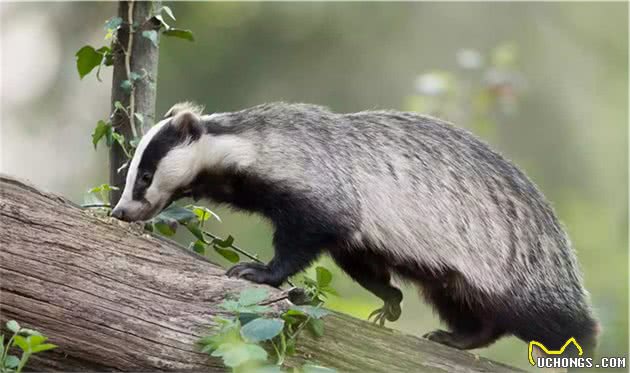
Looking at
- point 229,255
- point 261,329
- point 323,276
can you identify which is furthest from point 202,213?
point 261,329

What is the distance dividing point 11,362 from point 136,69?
5.20 ft

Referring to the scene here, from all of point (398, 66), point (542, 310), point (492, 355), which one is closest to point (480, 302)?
point (542, 310)

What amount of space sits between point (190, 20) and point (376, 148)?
6.29m

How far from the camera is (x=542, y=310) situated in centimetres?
438

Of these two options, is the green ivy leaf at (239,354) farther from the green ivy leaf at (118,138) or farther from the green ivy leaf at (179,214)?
the green ivy leaf at (118,138)

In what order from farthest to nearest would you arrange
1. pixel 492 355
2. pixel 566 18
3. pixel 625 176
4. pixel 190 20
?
pixel 190 20 < pixel 566 18 < pixel 625 176 < pixel 492 355

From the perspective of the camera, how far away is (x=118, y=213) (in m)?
4.04

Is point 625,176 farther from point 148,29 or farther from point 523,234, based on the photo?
point 148,29

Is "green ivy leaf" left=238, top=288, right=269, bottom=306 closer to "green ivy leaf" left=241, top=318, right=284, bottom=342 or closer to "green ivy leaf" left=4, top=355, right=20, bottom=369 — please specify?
"green ivy leaf" left=241, top=318, right=284, bottom=342

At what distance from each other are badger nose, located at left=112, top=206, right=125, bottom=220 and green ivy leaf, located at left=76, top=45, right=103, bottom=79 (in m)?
0.74

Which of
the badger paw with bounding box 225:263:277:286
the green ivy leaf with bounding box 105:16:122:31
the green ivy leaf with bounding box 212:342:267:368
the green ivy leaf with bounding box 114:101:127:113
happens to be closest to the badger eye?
the green ivy leaf with bounding box 114:101:127:113

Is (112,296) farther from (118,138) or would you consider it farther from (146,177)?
(118,138)

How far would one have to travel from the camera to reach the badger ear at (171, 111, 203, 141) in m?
4.30

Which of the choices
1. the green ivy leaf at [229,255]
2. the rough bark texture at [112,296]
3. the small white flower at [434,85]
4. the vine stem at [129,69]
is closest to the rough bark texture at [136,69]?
the vine stem at [129,69]
